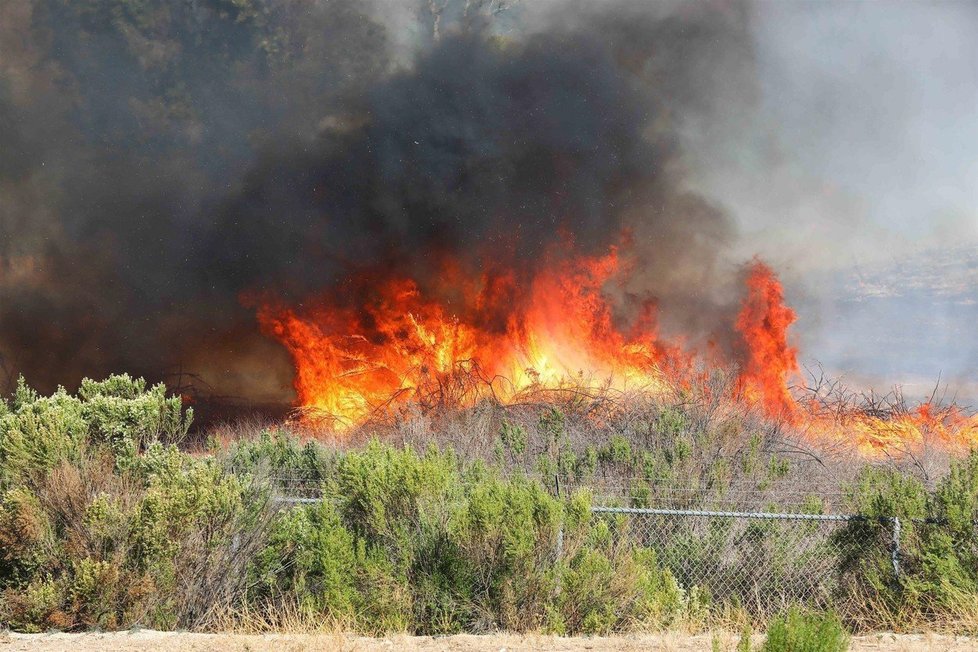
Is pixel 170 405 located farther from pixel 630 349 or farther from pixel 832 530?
pixel 630 349

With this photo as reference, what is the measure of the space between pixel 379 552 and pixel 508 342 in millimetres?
15515

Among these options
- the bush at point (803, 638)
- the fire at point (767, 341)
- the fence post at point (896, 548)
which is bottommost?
the bush at point (803, 638)

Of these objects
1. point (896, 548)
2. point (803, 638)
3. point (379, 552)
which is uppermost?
point (379, 552)

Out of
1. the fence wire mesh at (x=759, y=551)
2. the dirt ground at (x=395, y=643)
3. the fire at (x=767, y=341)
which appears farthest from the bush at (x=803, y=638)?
the fire at (x=767, y=341)

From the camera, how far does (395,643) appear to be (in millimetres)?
7340

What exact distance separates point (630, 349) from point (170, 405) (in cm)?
1430

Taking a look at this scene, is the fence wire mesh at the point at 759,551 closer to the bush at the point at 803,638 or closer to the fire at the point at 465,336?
the bush at the point at 803,638

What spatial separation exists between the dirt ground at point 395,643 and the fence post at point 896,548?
929mm

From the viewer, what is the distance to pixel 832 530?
9516mm

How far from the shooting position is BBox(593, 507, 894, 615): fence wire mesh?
29.1 ft

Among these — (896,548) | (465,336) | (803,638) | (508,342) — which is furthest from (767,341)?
(803,638)

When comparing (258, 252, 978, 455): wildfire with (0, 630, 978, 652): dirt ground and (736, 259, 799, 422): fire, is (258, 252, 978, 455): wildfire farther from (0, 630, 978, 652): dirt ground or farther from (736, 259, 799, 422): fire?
(0, 630, 978, 652): dirt ground

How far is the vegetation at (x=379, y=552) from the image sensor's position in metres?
7.67

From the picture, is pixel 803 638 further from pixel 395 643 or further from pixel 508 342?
pixel 508 342
